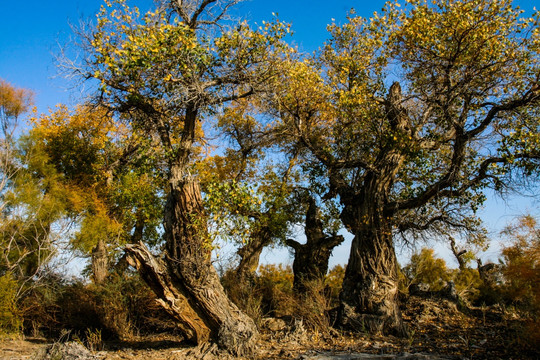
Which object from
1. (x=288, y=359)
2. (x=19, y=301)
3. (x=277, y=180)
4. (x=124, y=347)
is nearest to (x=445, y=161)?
(x=277, y=180)

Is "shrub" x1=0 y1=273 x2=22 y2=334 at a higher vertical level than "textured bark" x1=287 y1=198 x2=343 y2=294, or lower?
lower

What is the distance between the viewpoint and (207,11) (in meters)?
9.10

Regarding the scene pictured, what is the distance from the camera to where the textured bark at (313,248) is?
13.1 m

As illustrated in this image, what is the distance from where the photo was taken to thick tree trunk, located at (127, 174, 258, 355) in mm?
7902

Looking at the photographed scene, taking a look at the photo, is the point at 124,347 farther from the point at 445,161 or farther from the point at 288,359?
the point at 445,161

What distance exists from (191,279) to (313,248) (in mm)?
6073

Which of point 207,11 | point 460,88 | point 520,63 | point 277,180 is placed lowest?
point 277,180

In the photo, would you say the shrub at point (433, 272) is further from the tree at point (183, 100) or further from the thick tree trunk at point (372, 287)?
the tree at point (183, 100)

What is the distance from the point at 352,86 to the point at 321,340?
6.35 meters

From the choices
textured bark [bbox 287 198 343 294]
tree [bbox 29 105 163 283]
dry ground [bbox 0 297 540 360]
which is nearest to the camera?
dry ground [bbox 0 297 540 360]

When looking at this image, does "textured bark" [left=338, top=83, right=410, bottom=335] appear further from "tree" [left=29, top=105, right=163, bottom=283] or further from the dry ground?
"tree" [left=29, top=105, right=163, bottom=283]

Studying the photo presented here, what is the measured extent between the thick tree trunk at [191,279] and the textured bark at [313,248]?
5078 mm

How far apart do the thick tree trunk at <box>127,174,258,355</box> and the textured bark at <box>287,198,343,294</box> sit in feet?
16.7

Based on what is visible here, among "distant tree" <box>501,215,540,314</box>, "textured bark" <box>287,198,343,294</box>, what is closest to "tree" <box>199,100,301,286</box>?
"textured bark" <box>287,198,343,294</box>
